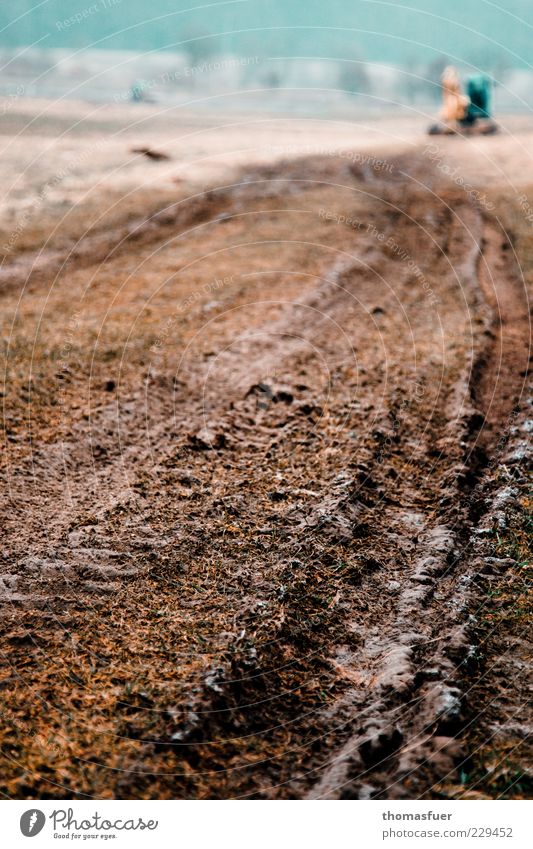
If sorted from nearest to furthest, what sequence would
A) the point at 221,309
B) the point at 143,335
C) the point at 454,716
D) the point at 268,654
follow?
the point at 454,716 < the point at 268,654 < the point at 143,335 < the point at 221,309

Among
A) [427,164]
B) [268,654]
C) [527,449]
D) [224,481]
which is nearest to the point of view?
[268,654]

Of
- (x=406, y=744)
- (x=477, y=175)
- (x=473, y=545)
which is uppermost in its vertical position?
(x=477, y=175)

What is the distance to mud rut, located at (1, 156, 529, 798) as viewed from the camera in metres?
4.11

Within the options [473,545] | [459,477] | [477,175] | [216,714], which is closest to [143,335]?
[459,477]

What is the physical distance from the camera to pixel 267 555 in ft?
18.1

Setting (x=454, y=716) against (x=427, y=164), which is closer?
(x=454, y=716)

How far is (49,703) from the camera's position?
4.34 metres

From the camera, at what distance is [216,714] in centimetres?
426

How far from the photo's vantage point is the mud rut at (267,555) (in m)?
4.11

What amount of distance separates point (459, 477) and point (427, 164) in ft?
44.8

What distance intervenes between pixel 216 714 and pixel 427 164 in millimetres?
16546

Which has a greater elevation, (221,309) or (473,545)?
(221,309)
